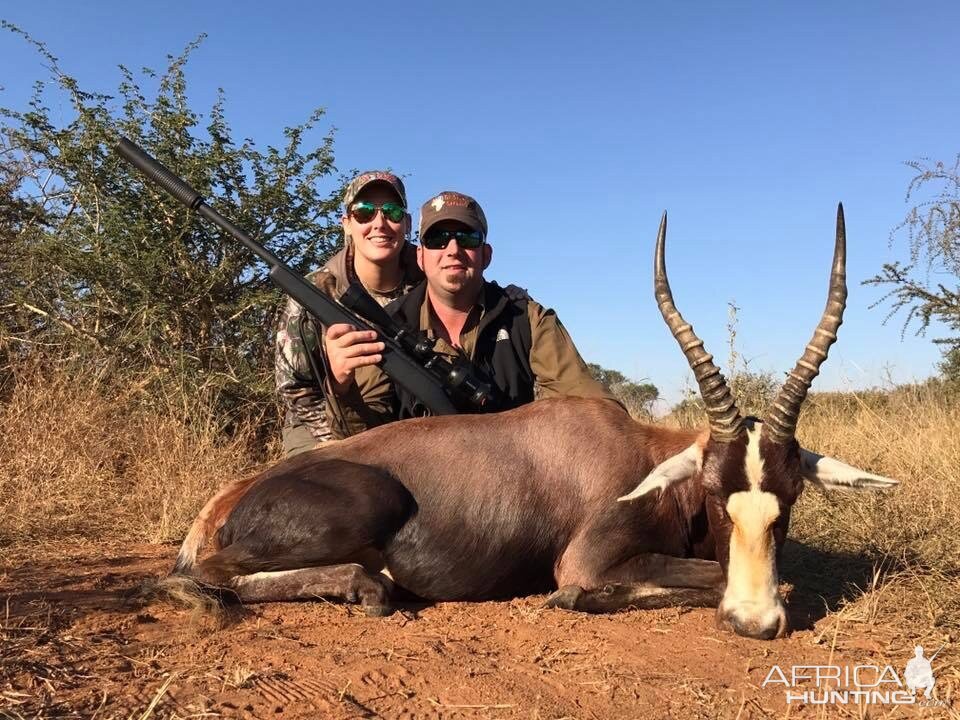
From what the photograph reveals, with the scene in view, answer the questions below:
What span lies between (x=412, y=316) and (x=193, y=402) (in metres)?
3.55

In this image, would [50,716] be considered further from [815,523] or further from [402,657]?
[815,523]

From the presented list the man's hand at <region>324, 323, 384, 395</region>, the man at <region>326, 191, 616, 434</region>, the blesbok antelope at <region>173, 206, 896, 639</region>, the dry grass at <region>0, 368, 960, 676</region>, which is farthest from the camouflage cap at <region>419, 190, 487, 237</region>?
the dry grass at <region>0, 368, 960, 676</region>

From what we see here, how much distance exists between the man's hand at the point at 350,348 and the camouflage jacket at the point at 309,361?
0.68 m

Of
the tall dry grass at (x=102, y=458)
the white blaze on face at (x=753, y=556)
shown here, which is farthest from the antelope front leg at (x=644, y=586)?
the tall dry grass at (x=102, y=458)

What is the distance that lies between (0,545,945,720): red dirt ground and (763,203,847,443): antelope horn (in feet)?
3.20

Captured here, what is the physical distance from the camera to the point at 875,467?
671 cm

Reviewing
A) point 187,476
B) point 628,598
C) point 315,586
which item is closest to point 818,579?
point 628,598

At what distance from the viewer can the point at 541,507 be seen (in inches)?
170

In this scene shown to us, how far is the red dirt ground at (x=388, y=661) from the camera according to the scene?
8.93 ft

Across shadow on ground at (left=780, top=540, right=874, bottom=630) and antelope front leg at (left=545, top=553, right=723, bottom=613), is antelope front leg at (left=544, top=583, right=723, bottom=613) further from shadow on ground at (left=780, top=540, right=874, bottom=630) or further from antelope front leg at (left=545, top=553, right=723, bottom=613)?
shadow on ground at (left=780, top=540, right=874, bottom=630)

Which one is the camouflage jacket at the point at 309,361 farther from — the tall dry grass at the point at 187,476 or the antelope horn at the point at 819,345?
the antelope horn at the point at 819,345

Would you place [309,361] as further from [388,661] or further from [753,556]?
[753,556]

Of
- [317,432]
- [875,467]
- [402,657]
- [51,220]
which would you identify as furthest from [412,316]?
[51,220]

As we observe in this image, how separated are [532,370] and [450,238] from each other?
1.15 metres
